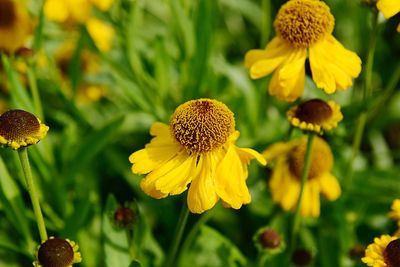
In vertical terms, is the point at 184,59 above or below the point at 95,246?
above

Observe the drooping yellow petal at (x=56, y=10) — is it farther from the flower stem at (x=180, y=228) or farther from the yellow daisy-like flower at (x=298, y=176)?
the flower stem at (x=180, y=228)

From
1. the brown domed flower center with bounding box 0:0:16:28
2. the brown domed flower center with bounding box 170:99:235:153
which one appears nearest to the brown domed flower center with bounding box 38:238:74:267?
the brown domed flower center with bounding box 170:99:235:153

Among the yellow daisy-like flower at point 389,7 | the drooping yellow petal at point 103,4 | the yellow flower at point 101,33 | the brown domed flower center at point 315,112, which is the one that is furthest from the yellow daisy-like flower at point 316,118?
the yellow flower at point 101,33

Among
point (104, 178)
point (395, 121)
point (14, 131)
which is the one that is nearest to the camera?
point (14, 131)

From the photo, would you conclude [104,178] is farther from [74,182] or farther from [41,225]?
[41,225]

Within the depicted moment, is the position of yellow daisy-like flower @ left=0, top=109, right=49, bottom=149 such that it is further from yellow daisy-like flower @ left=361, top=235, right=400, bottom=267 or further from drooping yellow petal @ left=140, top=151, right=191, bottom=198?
yellow daisy-like flower @ left=361, top=235, right=400, bottom=267

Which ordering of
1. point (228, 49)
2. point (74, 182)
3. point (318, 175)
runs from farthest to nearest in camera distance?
point (228, 49)
point (74, 182)
point (318, 175)

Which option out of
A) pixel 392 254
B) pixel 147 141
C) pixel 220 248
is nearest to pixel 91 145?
pixel 147 141

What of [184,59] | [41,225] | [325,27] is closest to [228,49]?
[184,59]
